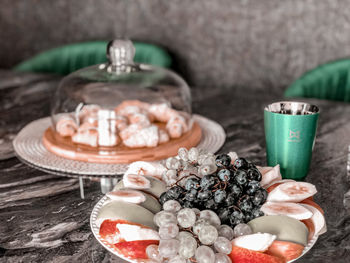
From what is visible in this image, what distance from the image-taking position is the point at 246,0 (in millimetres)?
2217

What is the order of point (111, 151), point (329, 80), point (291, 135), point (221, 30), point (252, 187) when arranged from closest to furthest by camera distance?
point (252, 187)
point (291, 135)
point (111, 151)
point (329, 80)
point (221, 30)

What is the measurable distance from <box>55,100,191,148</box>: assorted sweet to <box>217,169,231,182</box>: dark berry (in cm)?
33

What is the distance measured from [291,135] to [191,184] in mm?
265

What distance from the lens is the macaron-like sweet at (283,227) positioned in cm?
53

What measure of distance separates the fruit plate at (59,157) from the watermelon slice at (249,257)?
0.35 m

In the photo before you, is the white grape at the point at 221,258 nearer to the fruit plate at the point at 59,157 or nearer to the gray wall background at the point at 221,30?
the fruit plate at the point at 59,157

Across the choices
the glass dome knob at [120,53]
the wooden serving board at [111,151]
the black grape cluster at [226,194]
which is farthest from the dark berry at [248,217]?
the glass dome knob at [120,53]

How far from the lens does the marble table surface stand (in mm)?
630

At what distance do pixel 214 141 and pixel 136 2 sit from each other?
1725 millimetres

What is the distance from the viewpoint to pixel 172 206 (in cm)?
56

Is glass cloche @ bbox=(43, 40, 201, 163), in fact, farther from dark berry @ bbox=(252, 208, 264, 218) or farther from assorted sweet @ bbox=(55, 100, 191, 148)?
dark berry @ bbox=(252, 208, 264, 218)

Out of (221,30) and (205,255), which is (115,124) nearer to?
(205,255)

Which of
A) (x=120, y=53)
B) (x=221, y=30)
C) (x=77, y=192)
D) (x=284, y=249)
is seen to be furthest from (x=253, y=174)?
(x=221, y=30)

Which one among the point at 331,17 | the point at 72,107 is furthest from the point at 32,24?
the point at 72,107
